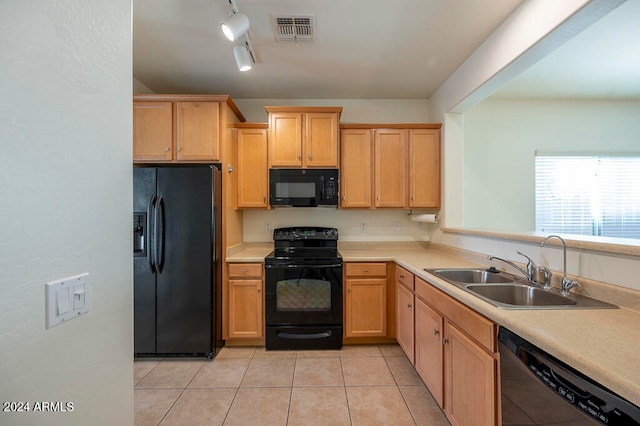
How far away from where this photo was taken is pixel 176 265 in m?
2.41

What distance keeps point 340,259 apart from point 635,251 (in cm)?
191

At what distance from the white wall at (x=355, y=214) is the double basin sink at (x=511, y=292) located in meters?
1.27

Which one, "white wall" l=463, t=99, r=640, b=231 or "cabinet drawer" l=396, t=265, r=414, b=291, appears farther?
"white wall" l=463, t=99, r=640, b=231

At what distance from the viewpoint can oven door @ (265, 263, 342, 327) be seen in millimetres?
2574

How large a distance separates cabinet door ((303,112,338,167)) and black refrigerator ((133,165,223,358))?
1.02 m

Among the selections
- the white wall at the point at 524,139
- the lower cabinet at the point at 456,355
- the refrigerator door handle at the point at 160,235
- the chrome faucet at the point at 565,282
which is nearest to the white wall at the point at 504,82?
the chrome faucet at the point at 565,282

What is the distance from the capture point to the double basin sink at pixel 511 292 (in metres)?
1.27

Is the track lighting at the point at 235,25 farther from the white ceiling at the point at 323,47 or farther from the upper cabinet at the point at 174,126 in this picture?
the upper cabinet at the point at 174,126

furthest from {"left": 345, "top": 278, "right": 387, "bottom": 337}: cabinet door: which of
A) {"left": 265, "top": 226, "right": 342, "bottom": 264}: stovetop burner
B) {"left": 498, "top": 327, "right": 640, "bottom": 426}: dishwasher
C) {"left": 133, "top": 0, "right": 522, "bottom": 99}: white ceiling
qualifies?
{"left": 133, "top": 0, "right": 522, "bottom": 99}: white ceiling

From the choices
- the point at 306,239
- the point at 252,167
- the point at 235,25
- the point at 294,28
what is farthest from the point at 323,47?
the point at 306,239

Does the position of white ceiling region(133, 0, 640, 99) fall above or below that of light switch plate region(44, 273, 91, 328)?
above

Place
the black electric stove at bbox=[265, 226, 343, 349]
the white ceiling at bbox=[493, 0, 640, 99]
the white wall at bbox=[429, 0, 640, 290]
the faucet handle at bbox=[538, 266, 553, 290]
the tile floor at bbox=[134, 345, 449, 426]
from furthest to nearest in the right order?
the black electric stove at bbox=[265, 226, 343, 349] < the white ceiling at bbox=[493, 0, 640, 99] < the tile floor at bbox=[134, 345, 449, 426] < the faucet handle at bbox=[538, 266, 553, 290] < the white wall at bbox=[429, 0, 640, 290]

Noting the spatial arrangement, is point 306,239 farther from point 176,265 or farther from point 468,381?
point 468,381

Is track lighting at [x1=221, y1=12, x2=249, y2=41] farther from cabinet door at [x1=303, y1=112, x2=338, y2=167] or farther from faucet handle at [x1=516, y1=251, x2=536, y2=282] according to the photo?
faucet handle at [x1=516, y1=251, x2=536, y2=282]
